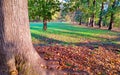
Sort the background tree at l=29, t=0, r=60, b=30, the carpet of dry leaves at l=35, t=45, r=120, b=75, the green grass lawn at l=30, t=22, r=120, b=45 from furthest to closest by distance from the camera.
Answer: the background tree at l=29, t=0, r=60, b=30, the green grass lawn at l=30, t=22, r=120, b=45, the carpet of dry leaves at l=35, t=45, r=120, b=75

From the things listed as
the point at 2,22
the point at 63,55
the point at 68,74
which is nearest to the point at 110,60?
the point at 63,55

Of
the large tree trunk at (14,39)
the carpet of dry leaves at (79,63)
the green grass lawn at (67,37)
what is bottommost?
the green grass lawn at (67,37)

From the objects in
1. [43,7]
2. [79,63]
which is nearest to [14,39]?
[79,63]

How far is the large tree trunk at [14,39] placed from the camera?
561 centimetres

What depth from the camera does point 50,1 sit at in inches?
870

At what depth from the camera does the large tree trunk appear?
5613mm

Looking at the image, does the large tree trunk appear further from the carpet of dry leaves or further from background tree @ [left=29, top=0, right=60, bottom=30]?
background tree @ [left=29, top=0, right=60, bottom=30]

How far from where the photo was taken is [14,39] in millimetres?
5766

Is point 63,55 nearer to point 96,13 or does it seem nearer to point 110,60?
point 110,60

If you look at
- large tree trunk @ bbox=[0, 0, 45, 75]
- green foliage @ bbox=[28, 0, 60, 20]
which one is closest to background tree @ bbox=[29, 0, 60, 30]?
green foliage @ bbox=[28, 0, 60, 20]

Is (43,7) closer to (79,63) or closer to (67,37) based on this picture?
(67,37)

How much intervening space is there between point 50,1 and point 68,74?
1599 cm

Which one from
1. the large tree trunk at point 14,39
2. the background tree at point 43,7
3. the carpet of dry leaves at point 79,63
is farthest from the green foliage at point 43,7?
the large tree trunk at point 14,39

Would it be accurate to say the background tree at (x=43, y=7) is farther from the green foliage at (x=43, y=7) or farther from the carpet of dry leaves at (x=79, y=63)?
the carpet of dry leaves at (x=79, y=63)
